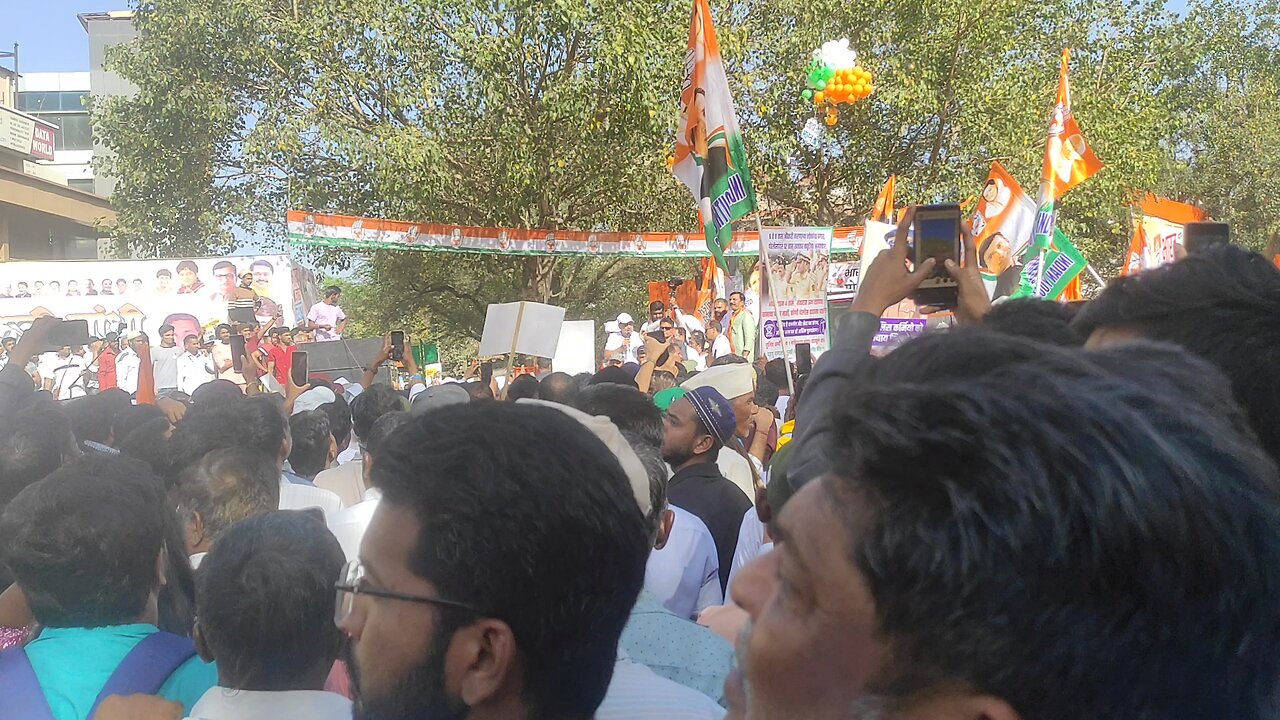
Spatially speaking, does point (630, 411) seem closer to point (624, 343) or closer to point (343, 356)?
point (343, 356)

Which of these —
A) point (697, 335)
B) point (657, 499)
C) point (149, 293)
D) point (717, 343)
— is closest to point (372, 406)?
point (657, 499)

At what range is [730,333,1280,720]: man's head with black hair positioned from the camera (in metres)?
0.87

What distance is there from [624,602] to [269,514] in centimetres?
106

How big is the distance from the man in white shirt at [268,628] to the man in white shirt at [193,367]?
13.4 m

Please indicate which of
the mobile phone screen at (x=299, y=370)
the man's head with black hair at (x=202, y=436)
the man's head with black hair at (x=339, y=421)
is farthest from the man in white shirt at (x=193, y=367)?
the man's head with black hair at (x=202, y=436)

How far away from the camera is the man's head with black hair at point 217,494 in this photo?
346 cm

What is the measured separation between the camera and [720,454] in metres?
5.41

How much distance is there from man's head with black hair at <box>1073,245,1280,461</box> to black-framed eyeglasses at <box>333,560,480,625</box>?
99cm

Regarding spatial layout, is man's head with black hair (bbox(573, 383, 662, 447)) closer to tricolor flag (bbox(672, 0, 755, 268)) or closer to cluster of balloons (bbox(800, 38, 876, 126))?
tricolor flag (bbox(672, 0, 755, 268))

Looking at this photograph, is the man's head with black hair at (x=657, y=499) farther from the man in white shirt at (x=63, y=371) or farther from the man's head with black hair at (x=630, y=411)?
the man in white shirt at (x=63, y=371)

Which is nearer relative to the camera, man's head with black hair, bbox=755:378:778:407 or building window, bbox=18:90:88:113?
man's head with black hair, bbox=755:378:778:407

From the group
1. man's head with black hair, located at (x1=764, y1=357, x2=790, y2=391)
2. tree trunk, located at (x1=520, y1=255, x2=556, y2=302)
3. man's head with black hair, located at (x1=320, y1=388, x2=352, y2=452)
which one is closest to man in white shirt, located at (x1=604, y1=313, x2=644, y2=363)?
tree trunk, located at (x1=520, y1=255, x2=556, y2=302)

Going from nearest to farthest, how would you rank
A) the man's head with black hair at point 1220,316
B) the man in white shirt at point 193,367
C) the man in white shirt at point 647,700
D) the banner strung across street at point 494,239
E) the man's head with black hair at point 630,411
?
1. the man's head with black hair at point 1220,316
2. the man in white shirt at point 647,700
3. the man's head with black hair at point 630,411
4. the man in white shirt at point 193,367
5. the banner strung across street at point 494,239

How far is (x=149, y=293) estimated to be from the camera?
20047mm
